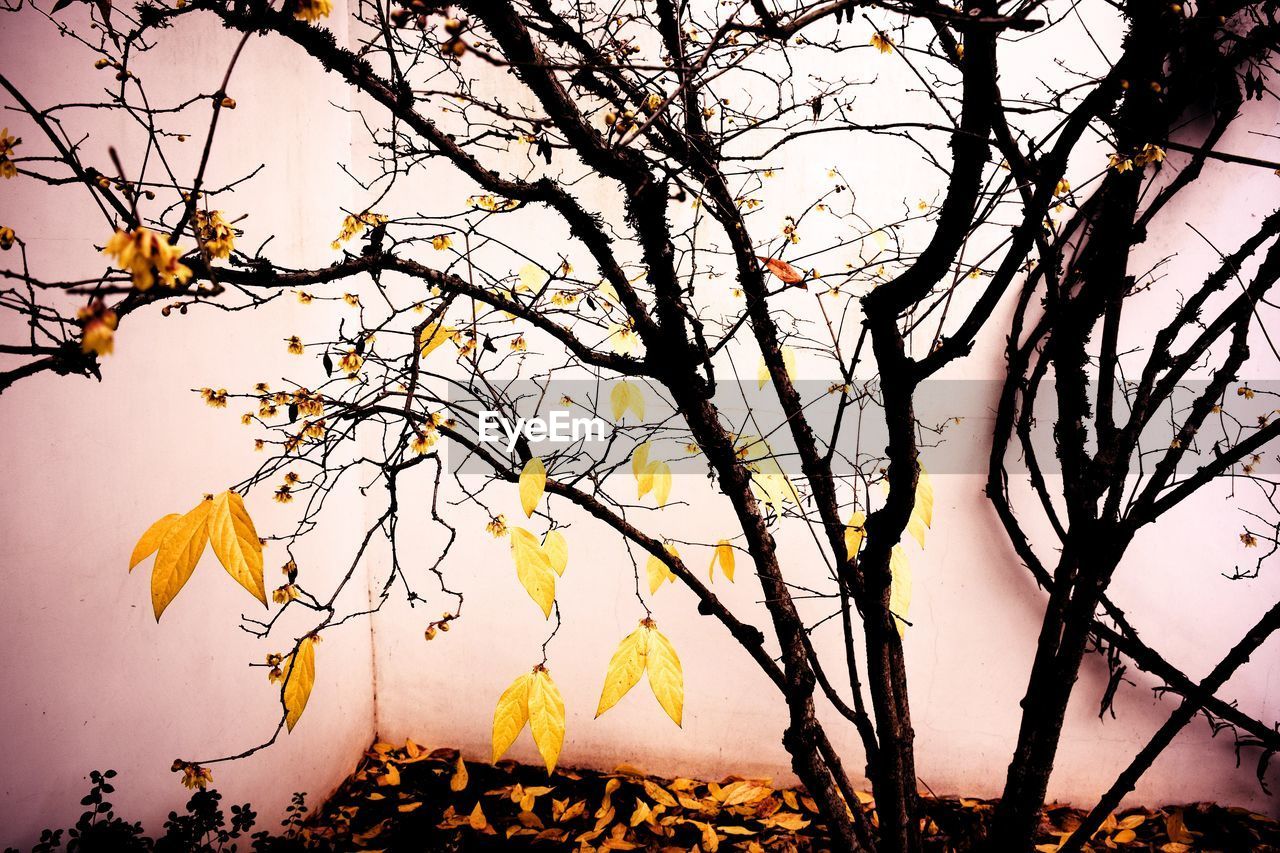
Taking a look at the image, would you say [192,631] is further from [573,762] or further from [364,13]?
[364,13]

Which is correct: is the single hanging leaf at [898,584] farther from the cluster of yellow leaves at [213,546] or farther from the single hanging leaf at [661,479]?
the cluster of yellow leaves at [213,546]

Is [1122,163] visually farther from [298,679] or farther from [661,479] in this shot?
[298,679]

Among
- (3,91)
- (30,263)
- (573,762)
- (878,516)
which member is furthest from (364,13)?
(573,762)

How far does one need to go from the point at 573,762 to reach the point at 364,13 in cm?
284

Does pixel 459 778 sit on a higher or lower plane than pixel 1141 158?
lower

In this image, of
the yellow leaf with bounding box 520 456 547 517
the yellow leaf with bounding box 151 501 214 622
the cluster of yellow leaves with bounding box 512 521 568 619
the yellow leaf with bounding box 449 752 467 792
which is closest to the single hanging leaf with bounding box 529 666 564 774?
the cluster of yellow leaves with bounding box 512 521 568 619

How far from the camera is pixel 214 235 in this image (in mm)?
866

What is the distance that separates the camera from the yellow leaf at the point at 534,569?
1.04m

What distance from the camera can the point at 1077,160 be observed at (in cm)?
202

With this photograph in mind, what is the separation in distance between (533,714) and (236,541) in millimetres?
519

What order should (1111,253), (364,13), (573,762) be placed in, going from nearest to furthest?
(1111,253) → (364,13) → (573,762)

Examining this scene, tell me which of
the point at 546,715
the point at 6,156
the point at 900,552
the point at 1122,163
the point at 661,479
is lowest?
the point at 546,715

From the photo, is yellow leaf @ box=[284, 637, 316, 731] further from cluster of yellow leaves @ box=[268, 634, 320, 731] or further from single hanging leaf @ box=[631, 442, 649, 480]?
single hanging leaf @ box=[631, 442, 649, 480]

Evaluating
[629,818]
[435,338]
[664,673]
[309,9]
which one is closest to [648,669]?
[664,673]
